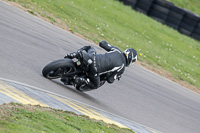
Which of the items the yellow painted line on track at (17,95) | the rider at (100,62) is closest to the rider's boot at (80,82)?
the rider at (100,62)

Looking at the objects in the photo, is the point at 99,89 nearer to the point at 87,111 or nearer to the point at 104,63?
the point at 104,63

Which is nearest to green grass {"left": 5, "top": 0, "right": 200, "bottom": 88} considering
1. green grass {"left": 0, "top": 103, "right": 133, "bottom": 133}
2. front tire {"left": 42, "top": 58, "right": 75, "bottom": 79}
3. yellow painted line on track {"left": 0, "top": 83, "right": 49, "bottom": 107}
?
front tire {"left": 42, "top": 58, "right": 75, "bottom": 79}

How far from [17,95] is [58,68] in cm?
177

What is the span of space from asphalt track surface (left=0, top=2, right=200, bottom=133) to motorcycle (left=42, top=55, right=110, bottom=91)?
16 centimetres

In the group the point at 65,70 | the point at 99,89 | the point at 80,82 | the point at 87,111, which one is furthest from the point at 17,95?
the point at 99,89

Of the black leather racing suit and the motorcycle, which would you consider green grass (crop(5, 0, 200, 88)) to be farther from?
the motorcycle

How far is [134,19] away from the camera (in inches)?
918

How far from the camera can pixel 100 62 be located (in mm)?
8195

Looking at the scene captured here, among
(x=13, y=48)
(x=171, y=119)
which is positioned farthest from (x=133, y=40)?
(x=13, y=48)

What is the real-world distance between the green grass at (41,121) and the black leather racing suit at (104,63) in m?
1.67

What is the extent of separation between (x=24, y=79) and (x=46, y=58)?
2.55 m

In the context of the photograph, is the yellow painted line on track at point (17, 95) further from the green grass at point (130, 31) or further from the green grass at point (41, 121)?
the green grass at point (130, 31)

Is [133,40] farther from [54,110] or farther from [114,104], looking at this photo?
[54,110]

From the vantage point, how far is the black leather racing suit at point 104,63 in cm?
813
